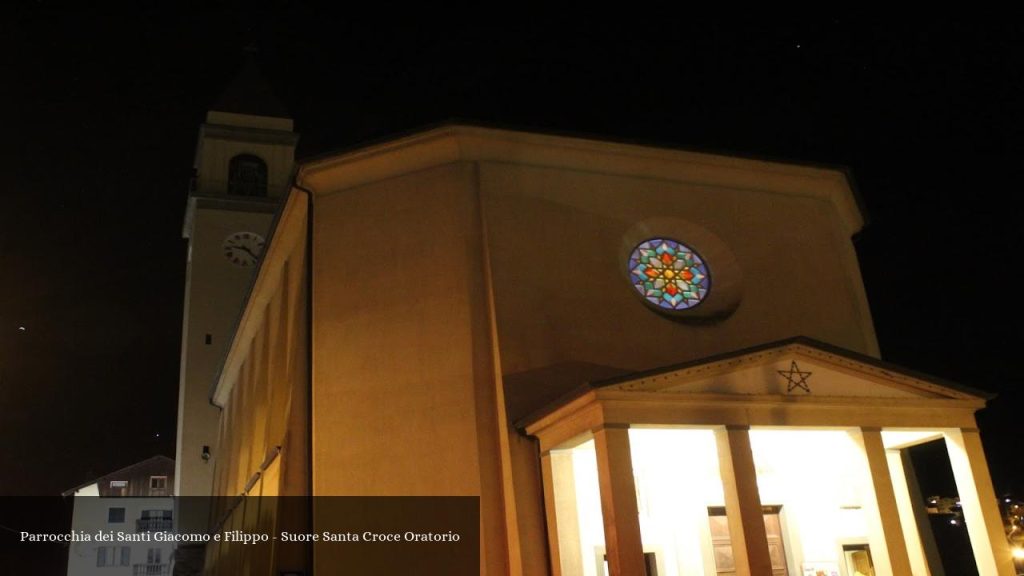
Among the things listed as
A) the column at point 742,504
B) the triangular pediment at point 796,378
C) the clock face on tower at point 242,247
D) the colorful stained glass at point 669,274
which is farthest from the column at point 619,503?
the clock face on tower at point 242,247

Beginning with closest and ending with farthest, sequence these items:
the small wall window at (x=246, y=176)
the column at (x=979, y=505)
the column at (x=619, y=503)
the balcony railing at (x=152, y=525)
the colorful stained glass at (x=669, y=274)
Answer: the column at (x=619, y=503)
the column at (x=979, y=505)
the colorful stained glass at (x=669, y=274)
the small wall window at (x=246, y=176)
the balcony railing at (x=152, y=525)

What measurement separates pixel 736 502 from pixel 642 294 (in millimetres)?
4652

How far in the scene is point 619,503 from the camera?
9.79 meters

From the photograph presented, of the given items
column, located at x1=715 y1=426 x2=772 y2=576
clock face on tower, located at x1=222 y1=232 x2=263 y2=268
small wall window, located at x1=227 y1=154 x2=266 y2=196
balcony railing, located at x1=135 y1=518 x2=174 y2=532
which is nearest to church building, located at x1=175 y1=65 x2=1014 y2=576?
column, located at x1=715 y1=426 x2=772 y2=576

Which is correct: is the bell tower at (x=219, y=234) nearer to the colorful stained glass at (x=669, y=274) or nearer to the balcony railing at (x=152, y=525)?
the colorful stained glass at (x=669, y=274)

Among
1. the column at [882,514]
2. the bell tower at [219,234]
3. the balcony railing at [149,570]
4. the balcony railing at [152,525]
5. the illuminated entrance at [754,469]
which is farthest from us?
the balcony railing at [152,525]

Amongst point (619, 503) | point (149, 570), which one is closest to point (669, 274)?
point (619, 503)

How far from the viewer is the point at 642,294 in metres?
14.1

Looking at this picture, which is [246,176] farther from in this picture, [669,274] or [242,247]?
[669,274]

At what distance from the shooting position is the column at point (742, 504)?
32.4 feet

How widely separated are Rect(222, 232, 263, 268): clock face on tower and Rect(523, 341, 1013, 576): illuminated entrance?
1707 centimetres

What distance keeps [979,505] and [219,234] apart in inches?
860

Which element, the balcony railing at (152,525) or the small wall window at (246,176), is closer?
the small wall window at (246,176)

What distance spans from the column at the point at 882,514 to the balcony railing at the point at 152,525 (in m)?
43.2
